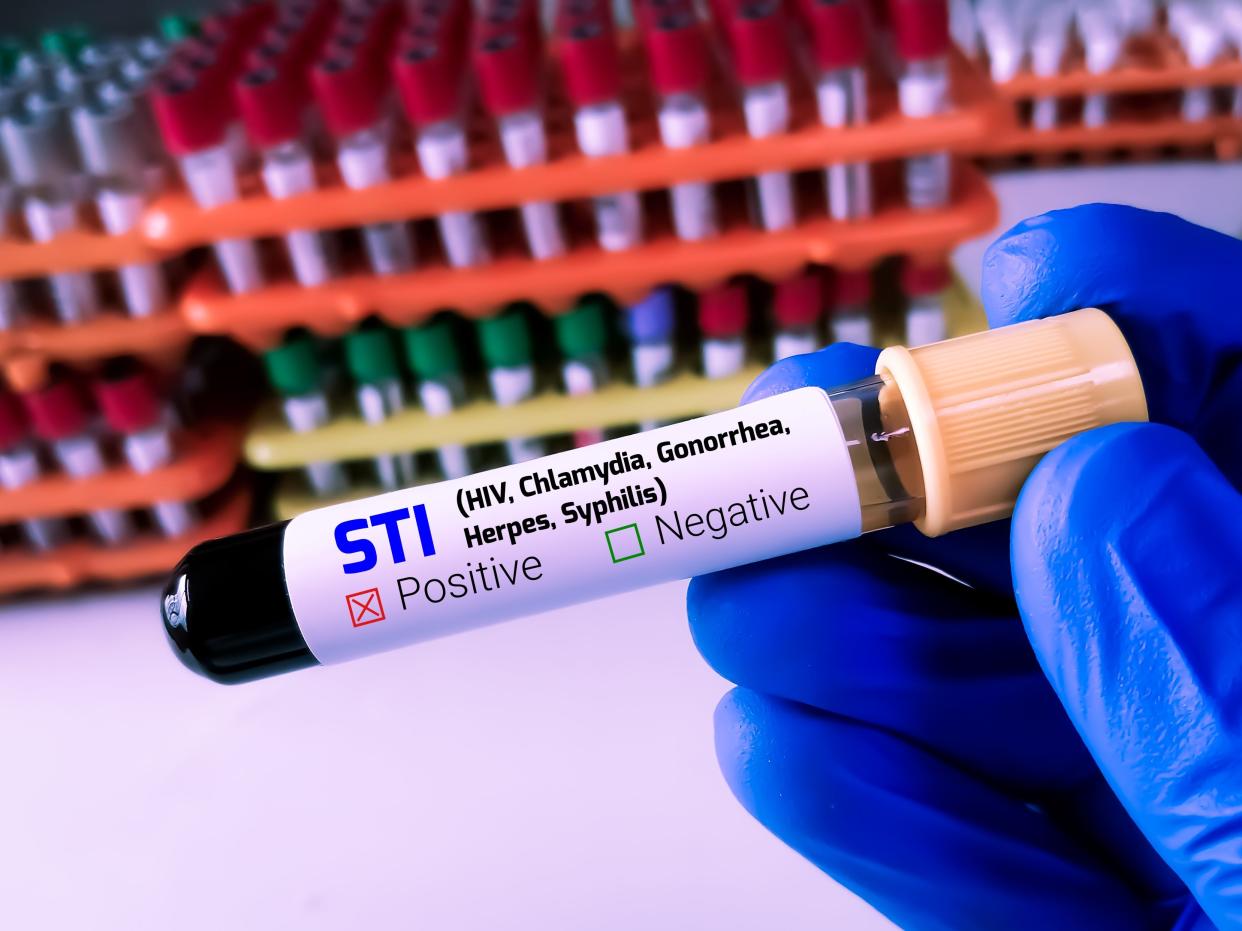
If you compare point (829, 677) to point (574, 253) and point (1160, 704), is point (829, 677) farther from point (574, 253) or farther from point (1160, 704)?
point (574, 253)

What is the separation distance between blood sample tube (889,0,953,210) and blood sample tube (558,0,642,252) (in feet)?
0.74

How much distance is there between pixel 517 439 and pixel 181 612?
57 centimetres

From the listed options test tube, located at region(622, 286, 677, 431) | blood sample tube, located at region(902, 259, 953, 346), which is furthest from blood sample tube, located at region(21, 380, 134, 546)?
blood sample tube, located at region(902, 259, 953, 346)

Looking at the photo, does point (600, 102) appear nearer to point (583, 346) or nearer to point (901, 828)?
point (583, 346)

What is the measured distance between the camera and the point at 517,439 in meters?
1.01


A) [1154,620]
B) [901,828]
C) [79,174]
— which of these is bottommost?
[901,828]

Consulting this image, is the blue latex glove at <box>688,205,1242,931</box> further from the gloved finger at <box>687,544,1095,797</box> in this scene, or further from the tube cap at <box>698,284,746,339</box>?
the tube cap at <box>698,284,746,339</box>

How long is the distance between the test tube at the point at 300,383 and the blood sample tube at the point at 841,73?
480mm

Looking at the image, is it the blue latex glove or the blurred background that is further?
the blurred background

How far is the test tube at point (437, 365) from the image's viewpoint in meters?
0.95

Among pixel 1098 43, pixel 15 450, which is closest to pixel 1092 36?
pixel 1098 43

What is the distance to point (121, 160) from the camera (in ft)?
2.89

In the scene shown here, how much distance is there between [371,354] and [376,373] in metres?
0.02

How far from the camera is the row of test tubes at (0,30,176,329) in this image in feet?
2.85
